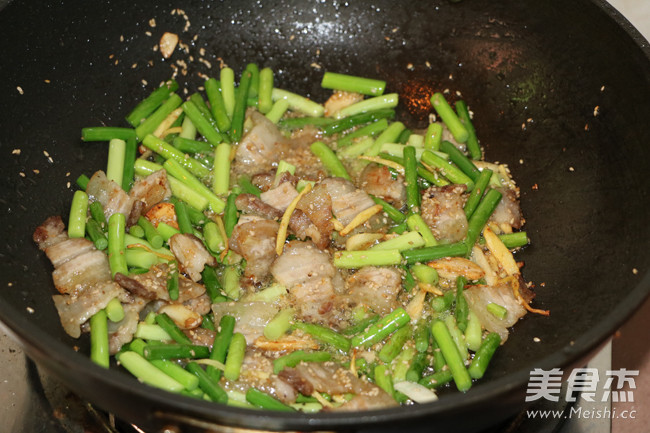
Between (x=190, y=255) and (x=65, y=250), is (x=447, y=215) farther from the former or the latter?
(x=65, y=250)

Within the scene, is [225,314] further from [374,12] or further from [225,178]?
[374,12]

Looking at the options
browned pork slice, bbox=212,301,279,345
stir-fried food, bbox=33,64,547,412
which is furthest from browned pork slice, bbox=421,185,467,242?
browned pork slice, bbox=212,301,279,345

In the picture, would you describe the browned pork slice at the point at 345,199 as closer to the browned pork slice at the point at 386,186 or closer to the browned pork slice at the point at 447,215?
the browned pork slice at the point at 386,186

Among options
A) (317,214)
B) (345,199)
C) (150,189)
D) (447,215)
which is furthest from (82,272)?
(447,215)

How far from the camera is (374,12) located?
3.35 metres

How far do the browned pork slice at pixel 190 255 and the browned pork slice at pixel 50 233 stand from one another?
0.45 m

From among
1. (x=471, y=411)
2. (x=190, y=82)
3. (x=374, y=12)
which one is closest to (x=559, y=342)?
(x=471, y=411)

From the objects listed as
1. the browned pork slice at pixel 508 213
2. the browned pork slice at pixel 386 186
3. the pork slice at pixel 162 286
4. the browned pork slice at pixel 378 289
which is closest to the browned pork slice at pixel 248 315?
the pork slice at pixel 162 286

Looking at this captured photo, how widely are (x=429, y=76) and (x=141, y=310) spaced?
5.92 ft

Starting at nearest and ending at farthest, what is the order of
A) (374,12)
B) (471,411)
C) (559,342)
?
(471,411)
(559,342)
(374,12)

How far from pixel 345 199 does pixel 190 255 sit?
0.72m

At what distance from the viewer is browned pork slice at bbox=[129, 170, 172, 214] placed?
2.93m

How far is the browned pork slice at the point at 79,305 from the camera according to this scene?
2434 mm

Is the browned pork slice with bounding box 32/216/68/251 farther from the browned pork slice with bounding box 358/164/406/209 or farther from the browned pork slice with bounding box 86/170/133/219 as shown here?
the browned pork slice with bounding box 358/164/406/209
